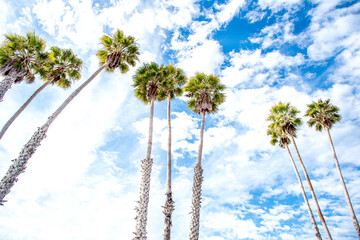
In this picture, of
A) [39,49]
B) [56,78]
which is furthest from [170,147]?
[39,49]

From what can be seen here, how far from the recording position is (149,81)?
1678 centimetres

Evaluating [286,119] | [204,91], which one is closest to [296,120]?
[286,119]

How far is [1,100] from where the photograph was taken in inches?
474

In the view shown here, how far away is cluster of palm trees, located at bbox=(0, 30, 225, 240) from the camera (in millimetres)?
11312

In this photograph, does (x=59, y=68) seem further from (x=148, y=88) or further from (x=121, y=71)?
(x=148, y=88)

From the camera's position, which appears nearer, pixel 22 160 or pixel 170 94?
pixel 22 160

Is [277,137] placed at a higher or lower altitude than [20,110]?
higher

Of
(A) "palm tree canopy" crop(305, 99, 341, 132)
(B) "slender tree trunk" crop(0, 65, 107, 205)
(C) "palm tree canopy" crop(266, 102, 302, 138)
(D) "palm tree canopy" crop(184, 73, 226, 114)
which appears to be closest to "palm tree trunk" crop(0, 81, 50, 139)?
(B) "slender tree trunk" crop(0, 65, 107, 205)

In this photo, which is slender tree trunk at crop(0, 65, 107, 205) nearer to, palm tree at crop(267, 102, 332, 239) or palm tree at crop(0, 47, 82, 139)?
palm tree at crop(0, 47, 82, 139)

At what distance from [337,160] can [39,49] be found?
28.8 metres

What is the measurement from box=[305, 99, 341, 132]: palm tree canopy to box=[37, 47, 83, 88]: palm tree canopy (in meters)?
24.6

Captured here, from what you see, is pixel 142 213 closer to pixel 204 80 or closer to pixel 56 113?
pixel 56 113

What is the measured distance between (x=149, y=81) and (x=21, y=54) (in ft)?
28.5

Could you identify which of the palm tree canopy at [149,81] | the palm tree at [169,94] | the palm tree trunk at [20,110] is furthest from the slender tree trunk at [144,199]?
the palm tree trunk at [20,110]
